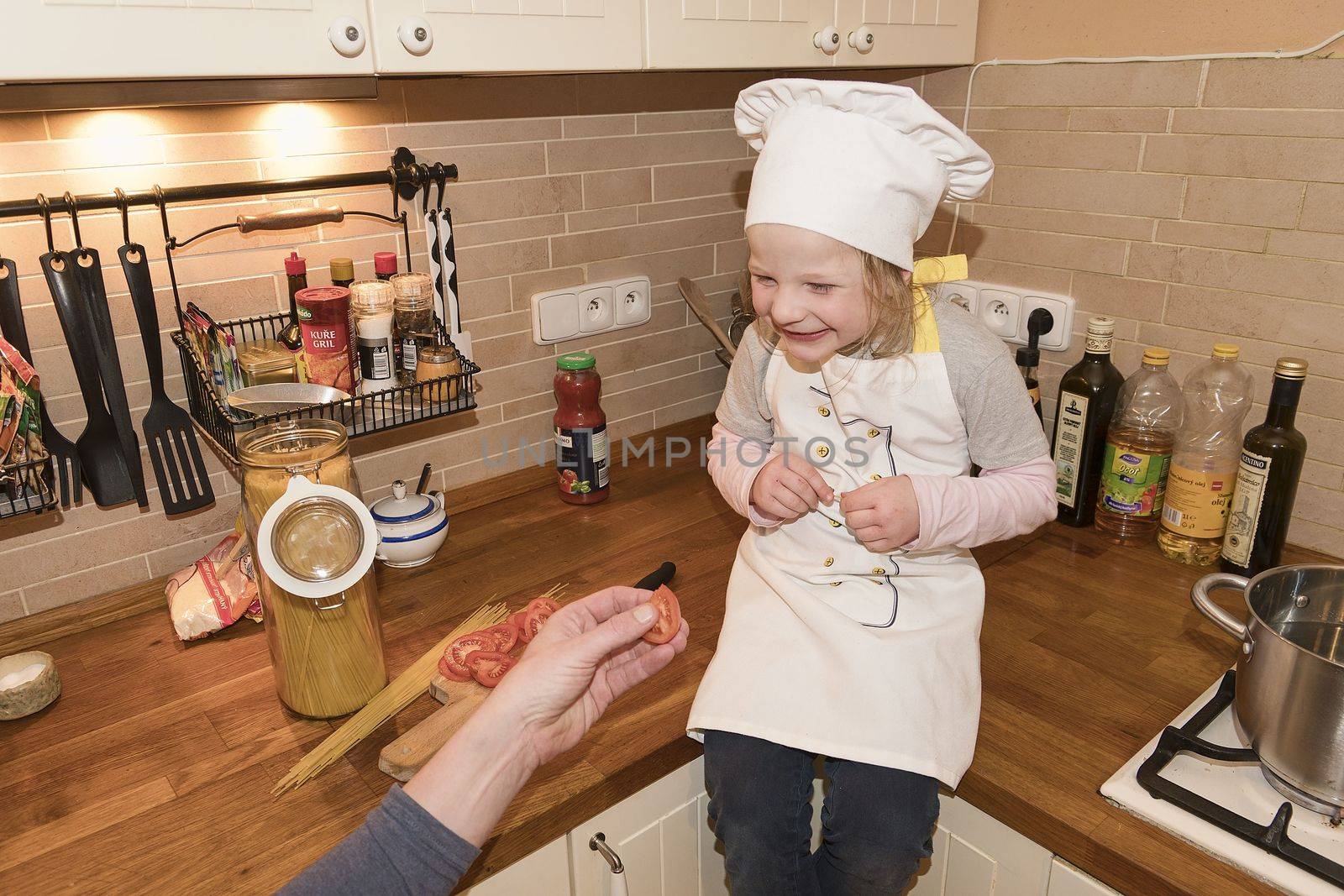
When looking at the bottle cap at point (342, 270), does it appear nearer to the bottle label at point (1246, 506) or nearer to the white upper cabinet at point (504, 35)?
the white upper cabinet at point (504, 35)

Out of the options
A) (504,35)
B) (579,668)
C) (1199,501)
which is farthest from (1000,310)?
(579,668)

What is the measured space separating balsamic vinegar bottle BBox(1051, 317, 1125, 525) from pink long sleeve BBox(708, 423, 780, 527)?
506 mm

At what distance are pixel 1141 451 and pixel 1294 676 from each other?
22.1 inches

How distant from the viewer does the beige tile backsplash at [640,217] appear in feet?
3.92

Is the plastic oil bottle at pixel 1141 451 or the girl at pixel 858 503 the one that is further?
the plastic oil bottle at pixel 1141 451

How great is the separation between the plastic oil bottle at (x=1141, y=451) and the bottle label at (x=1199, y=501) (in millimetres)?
45

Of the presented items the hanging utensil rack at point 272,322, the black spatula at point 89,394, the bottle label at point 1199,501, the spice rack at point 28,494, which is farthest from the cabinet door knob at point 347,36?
the bottle label at point 1199,501

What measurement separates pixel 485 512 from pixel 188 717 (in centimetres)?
58

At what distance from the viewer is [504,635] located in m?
1.16

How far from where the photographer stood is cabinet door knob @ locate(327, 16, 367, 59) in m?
0.92

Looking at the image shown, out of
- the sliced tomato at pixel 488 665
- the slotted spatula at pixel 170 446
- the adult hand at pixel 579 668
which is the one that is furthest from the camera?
the slotted spatula at pixel 170 446

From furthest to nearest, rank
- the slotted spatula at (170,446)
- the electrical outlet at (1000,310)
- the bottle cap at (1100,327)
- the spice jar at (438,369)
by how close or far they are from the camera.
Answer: the electrical outlet at (1000,310) < the bottle cap at (1100,327) < the spice jar at (438,369) < the slotted spatula at (170,446)

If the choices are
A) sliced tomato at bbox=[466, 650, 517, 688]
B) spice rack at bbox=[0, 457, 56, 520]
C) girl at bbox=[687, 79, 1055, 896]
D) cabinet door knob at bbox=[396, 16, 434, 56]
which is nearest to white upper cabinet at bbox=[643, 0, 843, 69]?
girl at bbox=[687, 79, 1055, 896]

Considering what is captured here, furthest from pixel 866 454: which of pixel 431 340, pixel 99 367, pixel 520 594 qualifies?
pixel 99 367
